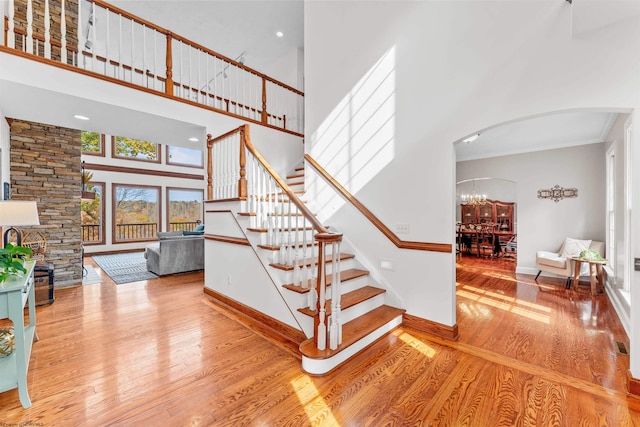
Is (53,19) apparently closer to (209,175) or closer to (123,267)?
(209,175)

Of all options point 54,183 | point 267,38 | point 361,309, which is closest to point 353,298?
point 361,309

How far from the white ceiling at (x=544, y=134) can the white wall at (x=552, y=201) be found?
0.66ft

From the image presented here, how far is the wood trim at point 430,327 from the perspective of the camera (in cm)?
275

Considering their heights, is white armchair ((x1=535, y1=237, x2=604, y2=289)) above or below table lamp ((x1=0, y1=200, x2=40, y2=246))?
below

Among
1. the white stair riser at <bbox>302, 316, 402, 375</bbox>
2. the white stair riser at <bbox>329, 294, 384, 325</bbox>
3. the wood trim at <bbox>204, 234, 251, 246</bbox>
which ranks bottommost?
the white stair riser at <bbox>302, 316, 402, 375</bbox>

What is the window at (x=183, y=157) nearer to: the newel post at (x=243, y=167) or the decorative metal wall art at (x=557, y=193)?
the newel post at (x=243, y=167)

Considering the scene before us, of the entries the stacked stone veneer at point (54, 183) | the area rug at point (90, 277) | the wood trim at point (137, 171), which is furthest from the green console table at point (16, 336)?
the wood trim at point (137, 171)

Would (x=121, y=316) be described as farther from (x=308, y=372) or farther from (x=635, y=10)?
(x=635, y=10)

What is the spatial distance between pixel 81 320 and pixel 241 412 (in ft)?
8.90

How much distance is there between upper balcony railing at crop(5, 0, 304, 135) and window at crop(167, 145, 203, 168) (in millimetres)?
2971

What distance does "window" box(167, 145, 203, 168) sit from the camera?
9.88 meters

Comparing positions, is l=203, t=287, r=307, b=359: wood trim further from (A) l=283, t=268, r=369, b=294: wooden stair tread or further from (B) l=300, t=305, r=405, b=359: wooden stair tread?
(A) l=283, t=268, r=369, b=294: wooden stair tread

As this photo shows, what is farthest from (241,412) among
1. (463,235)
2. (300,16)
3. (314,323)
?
(463,235)

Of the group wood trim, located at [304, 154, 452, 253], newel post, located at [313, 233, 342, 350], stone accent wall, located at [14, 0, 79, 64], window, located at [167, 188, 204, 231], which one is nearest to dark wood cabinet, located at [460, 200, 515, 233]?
wood trim, located at [304, 154, 452, 253]
